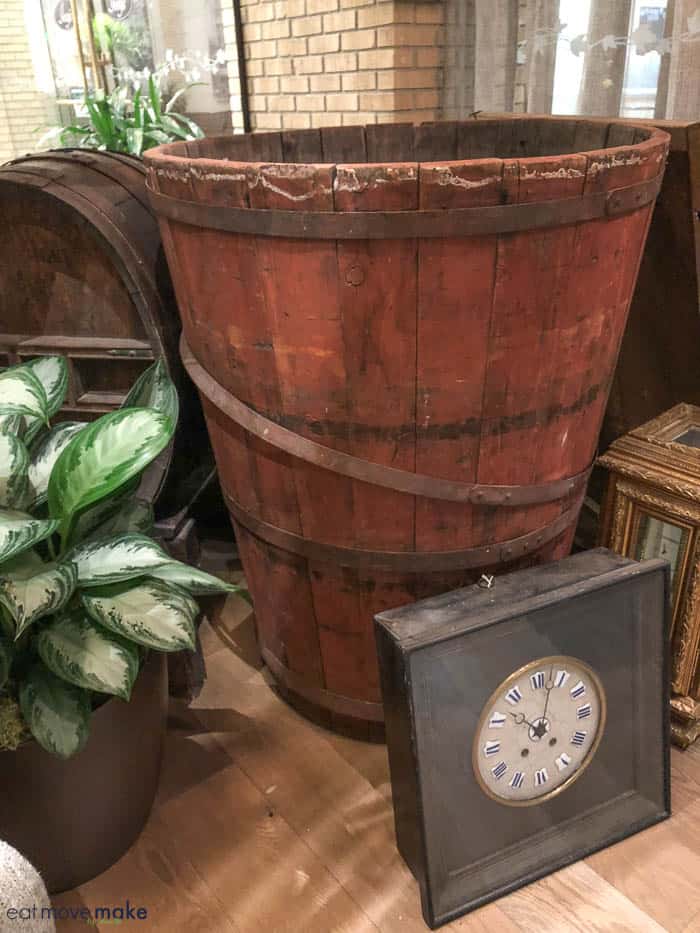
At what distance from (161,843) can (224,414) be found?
85 cm

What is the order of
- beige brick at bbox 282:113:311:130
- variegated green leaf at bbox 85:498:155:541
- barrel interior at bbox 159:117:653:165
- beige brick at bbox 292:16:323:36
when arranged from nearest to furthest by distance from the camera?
variegated green leaf at bbox 85:498:155:541 → barrel interior at bbox 159:117:653:165 → beige brick at bbox 292:16:323:36 → beige brick at bbox 282:113:311:130

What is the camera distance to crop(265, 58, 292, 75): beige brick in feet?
11.2

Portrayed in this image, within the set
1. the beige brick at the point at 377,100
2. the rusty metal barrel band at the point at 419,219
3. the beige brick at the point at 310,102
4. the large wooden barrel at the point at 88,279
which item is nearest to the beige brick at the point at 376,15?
the beige brick at the point at 377,100

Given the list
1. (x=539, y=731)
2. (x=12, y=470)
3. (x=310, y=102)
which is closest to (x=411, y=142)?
(x=12, y=470)

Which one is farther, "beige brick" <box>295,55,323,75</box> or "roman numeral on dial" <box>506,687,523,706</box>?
"beige brick" <box>295,55,323,75</box>

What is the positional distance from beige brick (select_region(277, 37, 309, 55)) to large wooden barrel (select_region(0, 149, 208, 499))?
5.96 feet

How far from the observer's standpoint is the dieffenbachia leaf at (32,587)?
1037mm

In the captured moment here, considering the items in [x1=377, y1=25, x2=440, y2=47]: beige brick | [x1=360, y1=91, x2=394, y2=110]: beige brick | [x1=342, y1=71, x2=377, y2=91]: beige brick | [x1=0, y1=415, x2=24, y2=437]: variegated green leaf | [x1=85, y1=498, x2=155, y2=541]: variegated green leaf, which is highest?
[x1=377, y1=25, x2=440, y2=47]: beige brick

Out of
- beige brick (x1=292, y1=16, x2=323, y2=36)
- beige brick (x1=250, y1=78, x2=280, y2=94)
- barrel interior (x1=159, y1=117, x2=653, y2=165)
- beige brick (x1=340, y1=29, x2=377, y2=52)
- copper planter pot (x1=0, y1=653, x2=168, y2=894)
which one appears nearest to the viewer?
copper planter pot (x1=0, y1=653, x2=168, y2=894)

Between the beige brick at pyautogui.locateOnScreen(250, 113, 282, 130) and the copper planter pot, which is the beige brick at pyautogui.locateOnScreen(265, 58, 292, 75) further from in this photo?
the copper planter pot

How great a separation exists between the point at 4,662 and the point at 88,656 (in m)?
0.14

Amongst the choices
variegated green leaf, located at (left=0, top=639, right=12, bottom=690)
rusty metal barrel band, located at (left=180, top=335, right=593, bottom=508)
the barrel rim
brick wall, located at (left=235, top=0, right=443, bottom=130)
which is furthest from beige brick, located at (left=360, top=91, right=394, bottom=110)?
variegated green leaf, located at (left=0, top=639, right=12, bottom=690)

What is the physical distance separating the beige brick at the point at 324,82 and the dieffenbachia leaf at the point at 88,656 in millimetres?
2772

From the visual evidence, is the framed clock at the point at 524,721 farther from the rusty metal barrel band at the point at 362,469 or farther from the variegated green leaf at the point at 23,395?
the variegated green leaf at the point at 23,395
